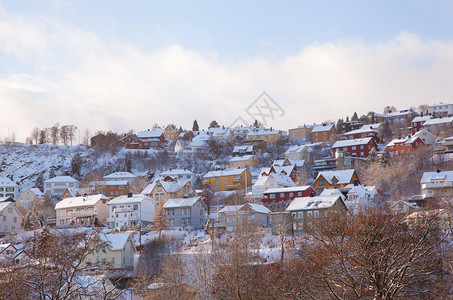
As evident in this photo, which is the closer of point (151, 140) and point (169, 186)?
point (169, 186)

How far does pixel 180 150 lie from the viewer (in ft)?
409

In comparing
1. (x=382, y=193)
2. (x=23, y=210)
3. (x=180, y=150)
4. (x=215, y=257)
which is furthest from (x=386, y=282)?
(x=180, y=150)

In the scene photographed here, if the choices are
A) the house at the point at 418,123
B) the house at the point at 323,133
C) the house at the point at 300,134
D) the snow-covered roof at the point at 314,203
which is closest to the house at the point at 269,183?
the snow-covered roof at the point at 314,203

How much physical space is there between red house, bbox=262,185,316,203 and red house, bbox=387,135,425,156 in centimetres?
2423

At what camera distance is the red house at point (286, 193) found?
80.0m

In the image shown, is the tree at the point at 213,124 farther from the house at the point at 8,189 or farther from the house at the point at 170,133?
the house at the point at 8,189

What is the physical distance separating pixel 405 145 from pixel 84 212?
177 ft

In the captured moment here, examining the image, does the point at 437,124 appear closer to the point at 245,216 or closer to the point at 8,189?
the point at 245,216

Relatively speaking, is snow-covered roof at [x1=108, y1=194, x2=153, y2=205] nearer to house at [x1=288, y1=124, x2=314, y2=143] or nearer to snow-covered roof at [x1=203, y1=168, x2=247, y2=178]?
snow-covered roof at [x1=203, y1=168, x2=247, y2=178]

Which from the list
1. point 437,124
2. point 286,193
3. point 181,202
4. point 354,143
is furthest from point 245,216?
point 437,124

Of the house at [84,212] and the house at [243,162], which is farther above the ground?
the house at [243,162]

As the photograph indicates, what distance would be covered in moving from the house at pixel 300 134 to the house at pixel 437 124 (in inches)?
1034

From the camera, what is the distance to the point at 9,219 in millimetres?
83000

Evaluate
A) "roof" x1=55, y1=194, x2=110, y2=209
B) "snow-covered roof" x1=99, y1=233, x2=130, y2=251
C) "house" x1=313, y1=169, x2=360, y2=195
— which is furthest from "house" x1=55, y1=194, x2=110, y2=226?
"house" x1=313, y1=169, x2=360, y2=195
